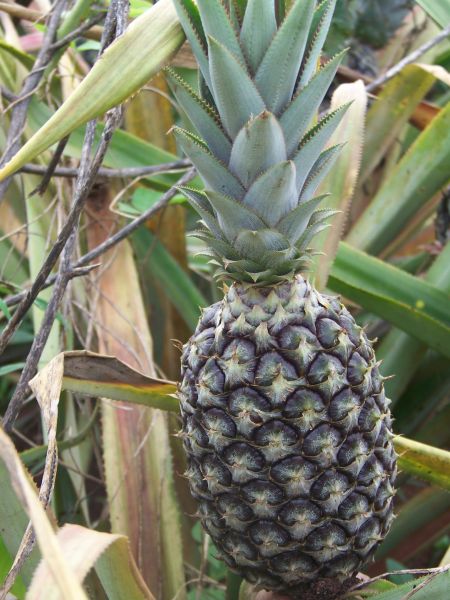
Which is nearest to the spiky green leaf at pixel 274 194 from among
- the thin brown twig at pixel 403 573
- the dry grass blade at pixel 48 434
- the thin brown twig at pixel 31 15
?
the dry grass blade at pixel 48 434

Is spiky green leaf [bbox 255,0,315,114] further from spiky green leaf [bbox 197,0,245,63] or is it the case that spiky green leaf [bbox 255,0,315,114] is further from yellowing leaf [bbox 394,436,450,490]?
yellowing leaf [bbox 394,436,450,490]

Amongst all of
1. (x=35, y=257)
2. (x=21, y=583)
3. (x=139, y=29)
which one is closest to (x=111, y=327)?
(x=35, y=257)

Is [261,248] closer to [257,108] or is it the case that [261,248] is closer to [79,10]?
[257,108]

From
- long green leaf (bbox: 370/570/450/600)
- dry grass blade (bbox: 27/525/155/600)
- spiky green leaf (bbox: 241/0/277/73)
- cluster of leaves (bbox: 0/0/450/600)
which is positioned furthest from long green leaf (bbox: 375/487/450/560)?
spiky green leaf (bbox: 241/0/277/73)

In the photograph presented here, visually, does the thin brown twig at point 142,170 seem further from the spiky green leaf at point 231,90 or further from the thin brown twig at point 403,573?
the thin brown twig at point 403,573

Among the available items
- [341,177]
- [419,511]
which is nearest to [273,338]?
[341,177]

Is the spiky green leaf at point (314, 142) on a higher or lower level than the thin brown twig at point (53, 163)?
higher

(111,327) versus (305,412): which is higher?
(305,412)
